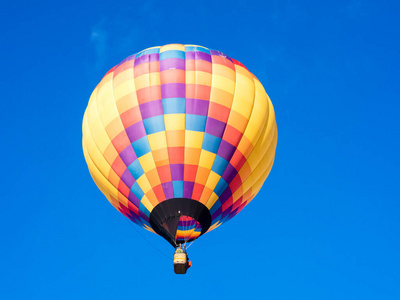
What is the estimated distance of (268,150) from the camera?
16.7 meters

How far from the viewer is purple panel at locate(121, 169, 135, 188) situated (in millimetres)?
15367

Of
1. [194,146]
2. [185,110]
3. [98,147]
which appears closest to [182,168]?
[194,146]

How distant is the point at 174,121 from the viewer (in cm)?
1527

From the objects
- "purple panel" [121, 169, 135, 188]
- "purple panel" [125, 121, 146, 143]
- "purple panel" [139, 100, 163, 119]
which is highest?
"purple panel" [139, 100, 163, 119]

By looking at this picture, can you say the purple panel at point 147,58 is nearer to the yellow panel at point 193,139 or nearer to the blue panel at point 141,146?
the blue panel at point 141,146

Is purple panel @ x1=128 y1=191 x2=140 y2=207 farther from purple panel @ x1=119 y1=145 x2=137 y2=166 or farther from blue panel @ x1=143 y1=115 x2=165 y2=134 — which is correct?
blue panel @ x1=143 y1=115 x2=165 y2=134

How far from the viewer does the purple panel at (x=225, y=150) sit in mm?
15297

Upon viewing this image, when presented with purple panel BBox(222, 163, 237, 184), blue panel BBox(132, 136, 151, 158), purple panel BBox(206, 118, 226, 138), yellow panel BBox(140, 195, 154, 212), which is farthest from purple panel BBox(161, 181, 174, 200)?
purple panel BBox(206, 118, 226, 138)

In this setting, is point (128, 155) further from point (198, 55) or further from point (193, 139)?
point (198, 55)

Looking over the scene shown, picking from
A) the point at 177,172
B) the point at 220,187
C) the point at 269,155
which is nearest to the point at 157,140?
the point at 177,172

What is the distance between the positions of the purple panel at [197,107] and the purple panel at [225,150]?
3.16 feet

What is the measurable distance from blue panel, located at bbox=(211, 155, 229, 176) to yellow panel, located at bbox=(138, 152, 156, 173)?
5.29ft

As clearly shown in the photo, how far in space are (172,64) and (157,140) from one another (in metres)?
2.44

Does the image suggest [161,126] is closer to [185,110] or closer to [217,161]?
[185,110]
